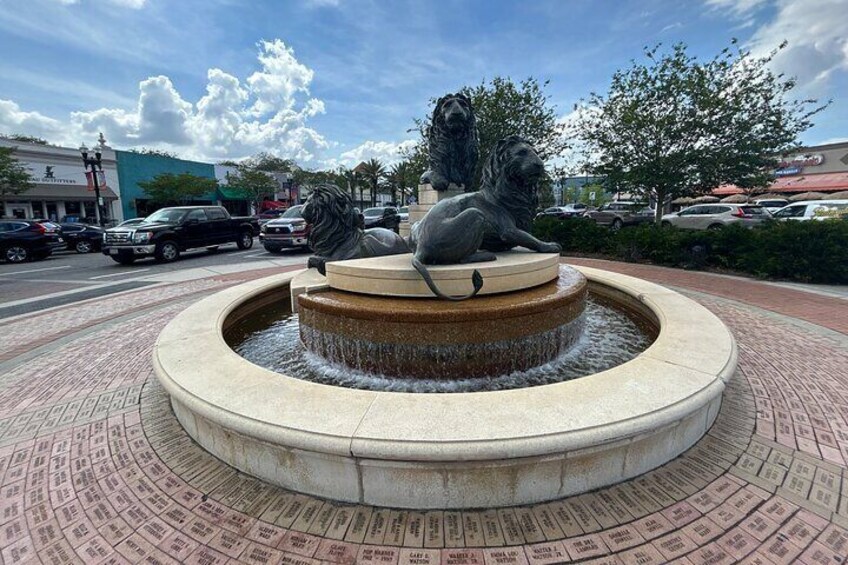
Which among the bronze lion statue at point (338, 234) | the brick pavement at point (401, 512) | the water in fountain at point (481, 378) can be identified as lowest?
the brick pavement at point (401, 512)

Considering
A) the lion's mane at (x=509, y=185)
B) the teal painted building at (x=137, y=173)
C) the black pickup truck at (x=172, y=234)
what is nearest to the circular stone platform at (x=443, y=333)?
the lion's mane at (x=509, y=185)

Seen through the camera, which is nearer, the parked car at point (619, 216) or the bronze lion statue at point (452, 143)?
the bronze lion statue at point (452, 143)

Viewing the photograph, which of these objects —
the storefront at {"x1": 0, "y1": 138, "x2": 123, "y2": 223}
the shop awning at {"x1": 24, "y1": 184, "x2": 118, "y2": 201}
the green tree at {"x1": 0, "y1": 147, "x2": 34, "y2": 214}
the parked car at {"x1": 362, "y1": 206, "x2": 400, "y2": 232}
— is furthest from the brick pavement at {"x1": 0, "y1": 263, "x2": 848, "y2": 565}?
the shop awning at {"x1": 24, "y1": 184, "x2": 118, "y2": 201}

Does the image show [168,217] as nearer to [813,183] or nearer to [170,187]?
[170,187]

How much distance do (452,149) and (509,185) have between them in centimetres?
340

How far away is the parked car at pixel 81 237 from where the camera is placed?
803 inches

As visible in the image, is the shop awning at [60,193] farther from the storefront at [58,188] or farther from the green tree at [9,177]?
the green tree at [9,177]

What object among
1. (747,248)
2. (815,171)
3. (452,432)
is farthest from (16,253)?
(815,171)

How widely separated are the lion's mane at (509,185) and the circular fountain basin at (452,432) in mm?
2431

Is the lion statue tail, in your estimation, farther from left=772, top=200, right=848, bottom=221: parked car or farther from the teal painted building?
the teal painted building

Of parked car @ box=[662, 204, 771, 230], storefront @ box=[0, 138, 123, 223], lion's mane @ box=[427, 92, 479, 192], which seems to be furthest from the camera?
storefront @ box=[0, 138, 123, 223]

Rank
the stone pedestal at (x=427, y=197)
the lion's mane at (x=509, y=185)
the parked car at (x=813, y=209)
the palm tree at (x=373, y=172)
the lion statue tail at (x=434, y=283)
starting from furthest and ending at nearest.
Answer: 1. the palm tree at (x=373, y=172)
2. the parked car at (x=813, y=209)
3. the stone pedestal at (x=427, y=197)
4. the lion's mane at (x=509, y=185)
5. the lion statue tail at (x=434, y=283)

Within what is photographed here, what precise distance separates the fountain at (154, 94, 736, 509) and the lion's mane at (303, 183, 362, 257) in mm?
147

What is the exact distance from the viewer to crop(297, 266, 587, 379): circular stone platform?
3652 mm
